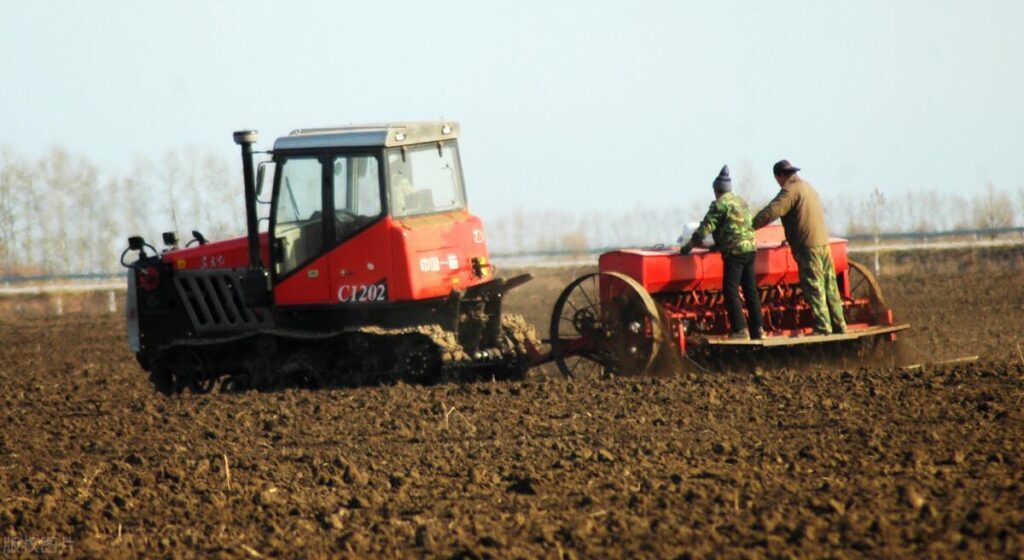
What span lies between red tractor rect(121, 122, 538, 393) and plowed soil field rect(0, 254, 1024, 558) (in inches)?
25.4

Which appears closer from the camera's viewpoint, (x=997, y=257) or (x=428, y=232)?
(x=428, y=232)

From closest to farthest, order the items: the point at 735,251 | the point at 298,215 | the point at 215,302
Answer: the point at 735,251
the point at 298,215
the point at 215,302

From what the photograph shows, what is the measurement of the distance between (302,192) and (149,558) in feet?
21.3

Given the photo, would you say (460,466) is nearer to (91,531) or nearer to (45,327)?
(91,531)

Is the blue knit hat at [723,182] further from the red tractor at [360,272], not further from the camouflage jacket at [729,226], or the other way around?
the red tractor at [360,272]

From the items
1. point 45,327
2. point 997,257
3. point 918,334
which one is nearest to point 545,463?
point 918,334

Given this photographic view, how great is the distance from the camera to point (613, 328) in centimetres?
1323

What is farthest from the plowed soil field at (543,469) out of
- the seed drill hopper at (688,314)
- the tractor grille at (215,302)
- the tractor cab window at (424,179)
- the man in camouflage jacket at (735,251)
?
Result: the tractor cab window at (424,179)

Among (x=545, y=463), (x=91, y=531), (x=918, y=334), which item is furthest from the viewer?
(x=918, y=334)

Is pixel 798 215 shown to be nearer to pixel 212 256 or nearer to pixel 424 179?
pixel 424 179

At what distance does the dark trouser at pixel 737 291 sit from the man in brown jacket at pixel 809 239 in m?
0.47

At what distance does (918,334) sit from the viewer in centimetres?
1784

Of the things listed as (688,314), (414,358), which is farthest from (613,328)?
(414,358)

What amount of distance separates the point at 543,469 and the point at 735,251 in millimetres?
4492
